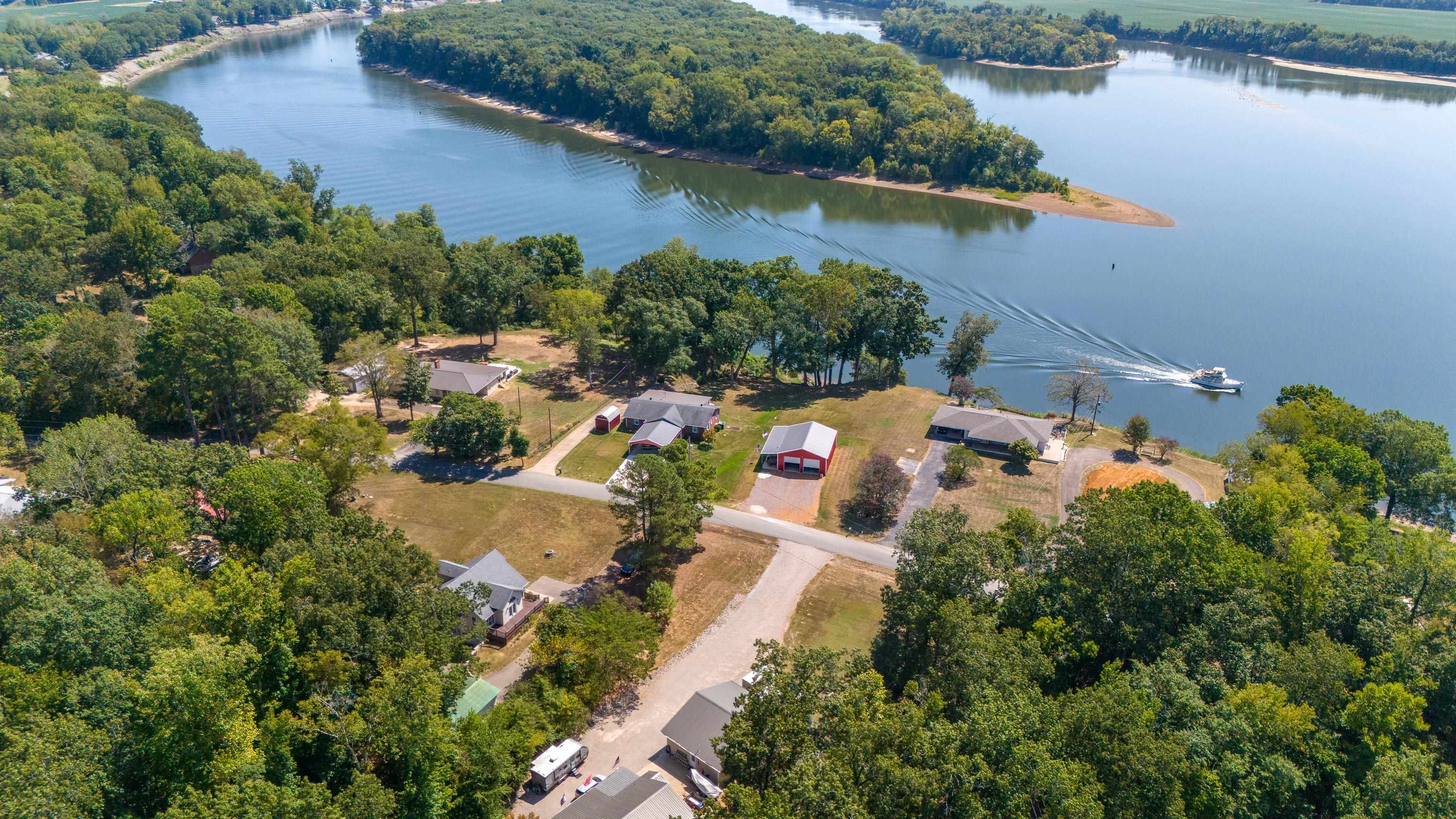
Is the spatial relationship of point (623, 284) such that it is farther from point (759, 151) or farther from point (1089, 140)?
point (1089, 140)

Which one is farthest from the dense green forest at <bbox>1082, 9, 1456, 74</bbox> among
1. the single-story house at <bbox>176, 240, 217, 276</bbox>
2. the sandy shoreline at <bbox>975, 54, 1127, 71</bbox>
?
the single-story house at <bbox>176, 240, 217, 276</bbox>

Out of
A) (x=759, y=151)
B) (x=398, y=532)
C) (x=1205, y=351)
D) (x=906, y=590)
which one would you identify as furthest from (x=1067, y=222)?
(x=398, y=532)

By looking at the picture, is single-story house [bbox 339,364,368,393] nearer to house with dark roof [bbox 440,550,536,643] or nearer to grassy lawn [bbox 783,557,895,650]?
house with dark roof [bbox 440,550,536,643]

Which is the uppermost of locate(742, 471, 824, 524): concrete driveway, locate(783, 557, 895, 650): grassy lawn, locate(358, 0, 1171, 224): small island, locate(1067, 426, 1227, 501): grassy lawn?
locate(358, 0, 1171, 224): small island

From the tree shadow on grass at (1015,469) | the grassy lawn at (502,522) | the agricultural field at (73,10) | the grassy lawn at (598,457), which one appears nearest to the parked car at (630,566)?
the grassy lawn at (502,522)

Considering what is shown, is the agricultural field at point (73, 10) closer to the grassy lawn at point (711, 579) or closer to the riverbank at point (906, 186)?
the riverbank at point (906, 186)

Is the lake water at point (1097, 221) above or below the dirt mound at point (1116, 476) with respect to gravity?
above
